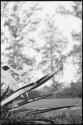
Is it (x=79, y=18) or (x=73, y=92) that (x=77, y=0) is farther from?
(x=73, y=92)

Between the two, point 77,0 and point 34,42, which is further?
point 34,42

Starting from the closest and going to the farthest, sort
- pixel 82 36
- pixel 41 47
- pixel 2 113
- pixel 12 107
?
1. pixel 2 113
2. pixel 12 107
3. pixel 82 36
4. pixel 41 47

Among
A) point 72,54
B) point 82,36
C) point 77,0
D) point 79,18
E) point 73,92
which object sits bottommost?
point 73,92

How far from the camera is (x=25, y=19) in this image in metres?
27.9

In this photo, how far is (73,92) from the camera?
26.6m

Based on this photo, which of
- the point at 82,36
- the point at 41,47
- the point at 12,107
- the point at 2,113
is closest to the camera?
the point at 2,113

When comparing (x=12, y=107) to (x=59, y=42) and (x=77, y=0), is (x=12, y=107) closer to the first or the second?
(x=77, y=0)

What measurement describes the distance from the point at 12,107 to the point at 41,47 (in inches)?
1285

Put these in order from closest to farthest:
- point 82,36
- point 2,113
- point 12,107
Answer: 1. point 2,113
2. point 12,107
3. point 82,36

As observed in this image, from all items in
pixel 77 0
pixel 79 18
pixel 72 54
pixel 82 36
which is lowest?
pixel 72 54

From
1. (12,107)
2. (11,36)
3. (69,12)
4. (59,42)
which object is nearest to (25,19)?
(11,36)

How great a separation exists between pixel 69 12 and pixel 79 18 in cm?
132

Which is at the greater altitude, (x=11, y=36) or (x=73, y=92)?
(x=11, y=36)

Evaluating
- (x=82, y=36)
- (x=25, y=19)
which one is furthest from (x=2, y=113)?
(x=25, y=19)
